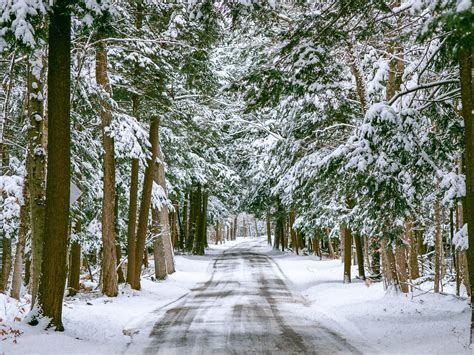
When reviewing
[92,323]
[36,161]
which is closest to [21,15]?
[36,161]

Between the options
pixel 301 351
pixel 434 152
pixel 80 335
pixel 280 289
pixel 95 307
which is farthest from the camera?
pixel 280 289

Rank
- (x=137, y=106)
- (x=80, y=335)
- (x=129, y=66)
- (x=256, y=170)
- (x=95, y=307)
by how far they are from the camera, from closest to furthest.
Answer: (x=80, y=335) → (x=95, y=307) → (x=129, y=66) → (x=137, y=106) → (x=256, y=170)

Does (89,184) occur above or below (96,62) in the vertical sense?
below

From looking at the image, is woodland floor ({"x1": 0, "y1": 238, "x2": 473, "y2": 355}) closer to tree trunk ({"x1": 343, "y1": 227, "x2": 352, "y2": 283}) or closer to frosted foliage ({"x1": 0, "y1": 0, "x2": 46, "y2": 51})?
tree trunk ({"x1": 343, "y1": 227, "x2": 352, "y2": 283})

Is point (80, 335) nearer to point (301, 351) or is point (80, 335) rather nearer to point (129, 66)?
point (301, 351)

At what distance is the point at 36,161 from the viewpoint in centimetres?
1073

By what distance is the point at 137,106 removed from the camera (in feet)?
57.8

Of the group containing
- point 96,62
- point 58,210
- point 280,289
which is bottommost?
point 280,289

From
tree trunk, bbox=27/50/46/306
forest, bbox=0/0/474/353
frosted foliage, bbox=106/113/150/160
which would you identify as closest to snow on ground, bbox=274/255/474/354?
forest, bbox=0/0/474/353

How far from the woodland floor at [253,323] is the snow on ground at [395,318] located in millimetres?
20

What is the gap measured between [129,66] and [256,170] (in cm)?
2185

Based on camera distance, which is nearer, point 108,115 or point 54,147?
point 54,147

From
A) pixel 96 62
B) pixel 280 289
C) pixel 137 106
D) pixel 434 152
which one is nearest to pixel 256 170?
pixel 280 289

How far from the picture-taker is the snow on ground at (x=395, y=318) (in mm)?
8922
